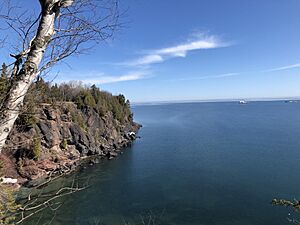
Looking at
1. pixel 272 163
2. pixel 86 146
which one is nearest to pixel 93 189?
pixel 86 146

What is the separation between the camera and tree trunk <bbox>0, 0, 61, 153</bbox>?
77.6 inches

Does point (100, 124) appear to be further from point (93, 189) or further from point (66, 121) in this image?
point (93, 189)

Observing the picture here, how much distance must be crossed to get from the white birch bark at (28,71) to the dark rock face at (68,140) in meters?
26.3

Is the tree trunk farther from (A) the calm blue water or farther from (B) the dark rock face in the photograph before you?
(B) the dark rock face

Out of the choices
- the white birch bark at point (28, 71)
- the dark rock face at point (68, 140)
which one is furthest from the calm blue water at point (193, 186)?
the white birch bark at point (28, 71)

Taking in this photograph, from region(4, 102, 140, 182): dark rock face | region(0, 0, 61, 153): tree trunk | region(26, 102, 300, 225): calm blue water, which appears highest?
region(0, 0, 61, 153): tree trunk

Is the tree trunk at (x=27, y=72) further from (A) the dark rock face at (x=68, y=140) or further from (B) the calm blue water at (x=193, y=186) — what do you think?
(A) the dark rock face at (x=68, y=140)

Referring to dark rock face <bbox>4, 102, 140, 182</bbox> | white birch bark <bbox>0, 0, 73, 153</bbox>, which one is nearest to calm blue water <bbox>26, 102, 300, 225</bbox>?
dark rock face <bbox>4, 102, 140, 182</bbox>

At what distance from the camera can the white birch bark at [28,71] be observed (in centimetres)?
197

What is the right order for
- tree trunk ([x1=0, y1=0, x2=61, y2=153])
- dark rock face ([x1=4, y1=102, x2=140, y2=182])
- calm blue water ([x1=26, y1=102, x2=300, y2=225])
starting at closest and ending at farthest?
tree trunk ([x1=0, y1=0, x2=61, y2=153]) → calm blue water ([x1=26, y1=102, x2=300, y2=225]) → dark rock face ([x1=4, y1=102, x2=140, y2=182])

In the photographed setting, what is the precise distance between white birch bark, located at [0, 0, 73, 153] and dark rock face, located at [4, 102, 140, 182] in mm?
26335

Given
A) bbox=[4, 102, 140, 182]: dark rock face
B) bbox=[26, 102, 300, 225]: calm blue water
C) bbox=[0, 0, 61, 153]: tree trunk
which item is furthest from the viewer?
bbox=[4, 102, 140, 182]: dark rock face

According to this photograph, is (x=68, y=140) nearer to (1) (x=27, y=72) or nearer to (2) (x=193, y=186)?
(2) (x=193, y=186)

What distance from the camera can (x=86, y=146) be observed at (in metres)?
41.3
